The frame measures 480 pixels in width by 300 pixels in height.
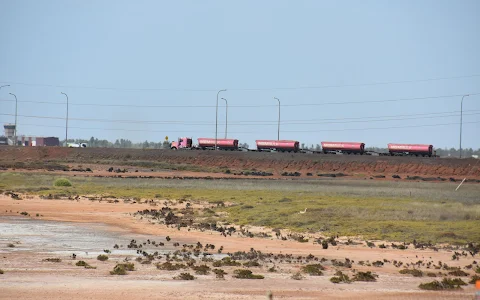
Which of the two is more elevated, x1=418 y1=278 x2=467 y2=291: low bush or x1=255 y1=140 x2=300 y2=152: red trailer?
x1=255 y1=140 x2=300 y2=152: red trailer

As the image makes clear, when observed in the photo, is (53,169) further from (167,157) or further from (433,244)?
(433,244)

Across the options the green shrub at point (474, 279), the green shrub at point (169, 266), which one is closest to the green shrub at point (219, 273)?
the green shrub at point (169, 266)

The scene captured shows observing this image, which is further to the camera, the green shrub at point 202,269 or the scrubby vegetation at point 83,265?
the scrubby vegetation at point 83,265

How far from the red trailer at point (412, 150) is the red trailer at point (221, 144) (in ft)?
91.1

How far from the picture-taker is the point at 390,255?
119 feet

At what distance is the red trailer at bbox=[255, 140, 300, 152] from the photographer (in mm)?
147000

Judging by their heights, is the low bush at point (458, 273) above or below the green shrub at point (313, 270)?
above

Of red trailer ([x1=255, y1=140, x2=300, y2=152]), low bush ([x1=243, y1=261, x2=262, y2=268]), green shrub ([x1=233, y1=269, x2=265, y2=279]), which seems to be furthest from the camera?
red trailer ([x1=255, y1=140, x2=300, y2=152])

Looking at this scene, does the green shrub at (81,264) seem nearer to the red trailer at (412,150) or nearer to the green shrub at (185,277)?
the green shrub at (185,277)

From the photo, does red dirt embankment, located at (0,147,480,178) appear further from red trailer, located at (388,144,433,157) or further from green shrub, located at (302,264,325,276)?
green shrub, located at (302,264,325,276)

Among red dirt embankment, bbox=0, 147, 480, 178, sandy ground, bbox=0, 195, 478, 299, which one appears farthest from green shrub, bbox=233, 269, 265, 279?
red dirt embankment, bbox=0, 147, 480, 178

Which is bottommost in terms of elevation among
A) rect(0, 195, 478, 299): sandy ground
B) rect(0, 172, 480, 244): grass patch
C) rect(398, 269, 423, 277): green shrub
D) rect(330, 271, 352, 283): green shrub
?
rect(0, 195, 478, 299): sandy ground

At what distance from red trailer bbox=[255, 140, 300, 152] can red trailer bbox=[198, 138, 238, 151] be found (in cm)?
419

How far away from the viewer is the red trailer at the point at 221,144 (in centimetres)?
15325
